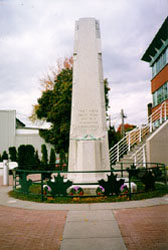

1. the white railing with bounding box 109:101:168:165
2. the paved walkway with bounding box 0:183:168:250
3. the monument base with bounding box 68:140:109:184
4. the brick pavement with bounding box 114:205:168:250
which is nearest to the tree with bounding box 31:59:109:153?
the white railing with bounding box 109:101:168:165

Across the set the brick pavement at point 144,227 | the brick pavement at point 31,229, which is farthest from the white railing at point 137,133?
the brick pavement at point 31,229

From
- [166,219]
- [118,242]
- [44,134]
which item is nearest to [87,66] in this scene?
[166,219]

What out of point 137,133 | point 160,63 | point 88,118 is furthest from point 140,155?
point 160,63

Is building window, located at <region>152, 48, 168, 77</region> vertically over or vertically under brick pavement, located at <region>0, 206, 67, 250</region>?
over

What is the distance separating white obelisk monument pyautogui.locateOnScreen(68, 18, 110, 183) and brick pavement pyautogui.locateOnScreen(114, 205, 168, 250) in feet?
9.56

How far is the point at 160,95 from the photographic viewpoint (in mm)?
22000

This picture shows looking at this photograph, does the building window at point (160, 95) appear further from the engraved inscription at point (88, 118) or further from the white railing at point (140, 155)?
the engraved inscription at point (88, 118)

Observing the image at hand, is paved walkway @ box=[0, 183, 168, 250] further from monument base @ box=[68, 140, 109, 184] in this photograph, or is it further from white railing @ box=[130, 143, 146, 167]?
white railing @ box=[130, 143, 146, 167]

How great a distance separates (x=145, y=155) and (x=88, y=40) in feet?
23.7

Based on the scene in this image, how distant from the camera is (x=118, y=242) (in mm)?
4070

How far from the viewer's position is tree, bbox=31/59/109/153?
2269 centimetres

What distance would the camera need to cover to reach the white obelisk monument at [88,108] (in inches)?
354

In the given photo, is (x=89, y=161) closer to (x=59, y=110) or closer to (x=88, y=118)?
(x=88, y=118)

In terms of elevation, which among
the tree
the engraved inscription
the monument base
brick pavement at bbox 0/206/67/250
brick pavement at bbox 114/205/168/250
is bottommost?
brick pavement at bbox 0/206/67/250
